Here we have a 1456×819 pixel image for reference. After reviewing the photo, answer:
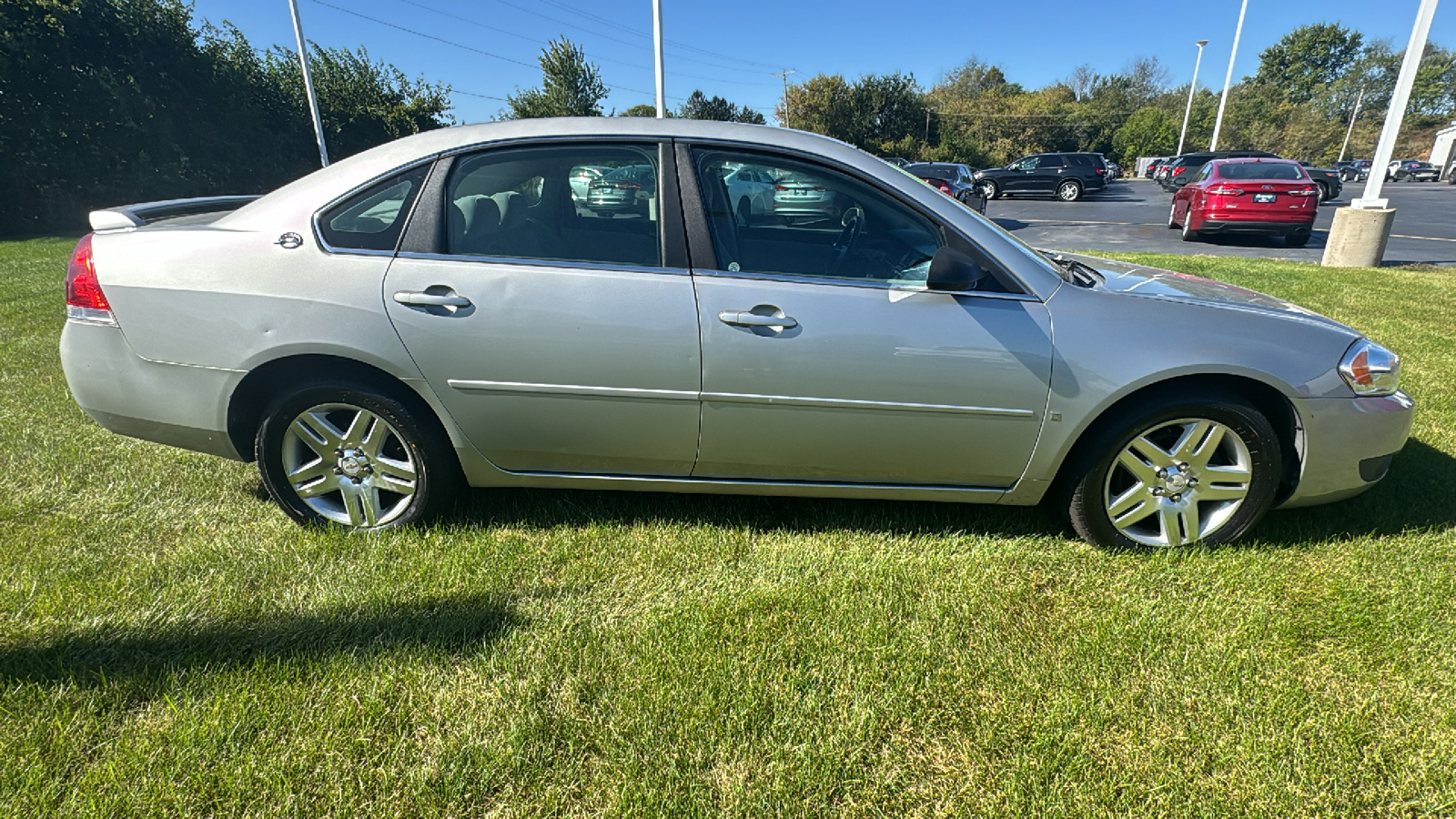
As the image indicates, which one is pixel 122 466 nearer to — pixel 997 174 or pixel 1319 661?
pixel 1319 661

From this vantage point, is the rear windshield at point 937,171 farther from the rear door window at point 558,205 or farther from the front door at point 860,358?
the rear door window at point 558,205

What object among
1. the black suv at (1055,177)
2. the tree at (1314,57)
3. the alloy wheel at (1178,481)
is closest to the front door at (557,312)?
the alloy wheel at (1178,481)

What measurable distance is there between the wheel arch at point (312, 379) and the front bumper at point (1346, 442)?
10.2 feet

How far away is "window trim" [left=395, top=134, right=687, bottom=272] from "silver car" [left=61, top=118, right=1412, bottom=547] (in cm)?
1

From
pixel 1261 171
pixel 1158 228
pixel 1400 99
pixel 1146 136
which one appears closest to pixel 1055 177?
pixel 1158 228

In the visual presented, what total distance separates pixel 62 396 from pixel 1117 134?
207ft

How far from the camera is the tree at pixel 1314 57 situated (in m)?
77.1

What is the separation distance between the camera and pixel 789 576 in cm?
253

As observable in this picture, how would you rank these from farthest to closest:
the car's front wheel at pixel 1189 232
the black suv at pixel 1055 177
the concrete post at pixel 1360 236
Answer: the black suv at pixel 1055 177 → the car's front wheel at pixel 1189 232 → the concrete post at pixel 1360 236

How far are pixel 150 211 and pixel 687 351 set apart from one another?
94.0 inches

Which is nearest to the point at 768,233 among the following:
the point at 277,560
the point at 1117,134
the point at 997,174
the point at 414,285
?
the point at 414,285

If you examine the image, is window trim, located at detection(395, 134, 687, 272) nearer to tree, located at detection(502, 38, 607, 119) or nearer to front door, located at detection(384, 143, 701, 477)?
front door, located at detection(384, 143, 701, 477)

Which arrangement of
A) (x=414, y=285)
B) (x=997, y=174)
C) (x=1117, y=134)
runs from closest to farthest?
1. (x=414, y=285)
2. (x=997, y=174)
3. (x=1117, y=134)

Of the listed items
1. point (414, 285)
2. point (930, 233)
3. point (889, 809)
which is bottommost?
point (889, 809)
